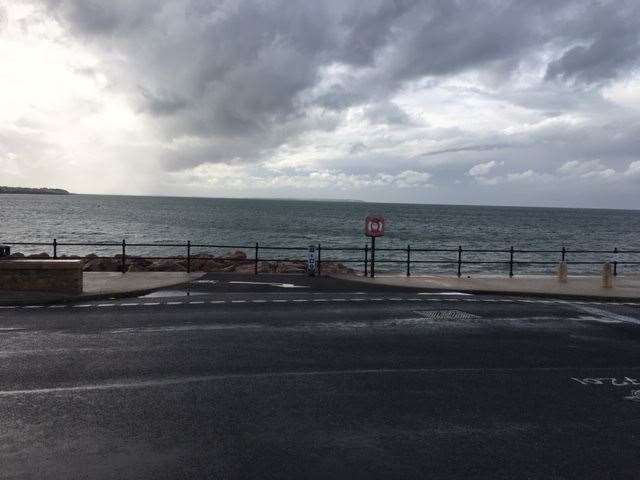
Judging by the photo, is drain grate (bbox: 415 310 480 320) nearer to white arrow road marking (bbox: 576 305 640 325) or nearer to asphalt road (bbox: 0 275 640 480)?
asphalt road (bbox: 0 275 640 480)

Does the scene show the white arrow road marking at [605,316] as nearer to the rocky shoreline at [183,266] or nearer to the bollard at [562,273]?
the bollard at [562,273]

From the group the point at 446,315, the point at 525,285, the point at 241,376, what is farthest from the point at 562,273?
the point at 241,376

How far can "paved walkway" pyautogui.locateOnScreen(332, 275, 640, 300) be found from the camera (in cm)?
1812

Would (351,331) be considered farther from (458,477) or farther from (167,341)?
(458,477)

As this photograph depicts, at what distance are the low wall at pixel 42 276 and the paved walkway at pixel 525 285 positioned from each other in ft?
30.1

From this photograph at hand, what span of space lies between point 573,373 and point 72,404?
718 centimetres

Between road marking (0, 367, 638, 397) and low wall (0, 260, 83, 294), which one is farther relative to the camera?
low wall (0, 260, 83, 294)

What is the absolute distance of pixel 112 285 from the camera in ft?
56.3

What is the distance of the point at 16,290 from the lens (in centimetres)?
1570

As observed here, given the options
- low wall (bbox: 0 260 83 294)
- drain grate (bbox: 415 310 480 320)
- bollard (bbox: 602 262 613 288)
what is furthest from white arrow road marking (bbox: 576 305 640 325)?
low wall (bbox: 0 260 83 294)

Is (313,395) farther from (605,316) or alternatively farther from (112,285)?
Answer: (112,285)

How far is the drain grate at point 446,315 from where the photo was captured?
1363cm

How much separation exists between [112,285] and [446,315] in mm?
9714

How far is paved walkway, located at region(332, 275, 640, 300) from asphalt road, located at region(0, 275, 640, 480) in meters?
4.32
